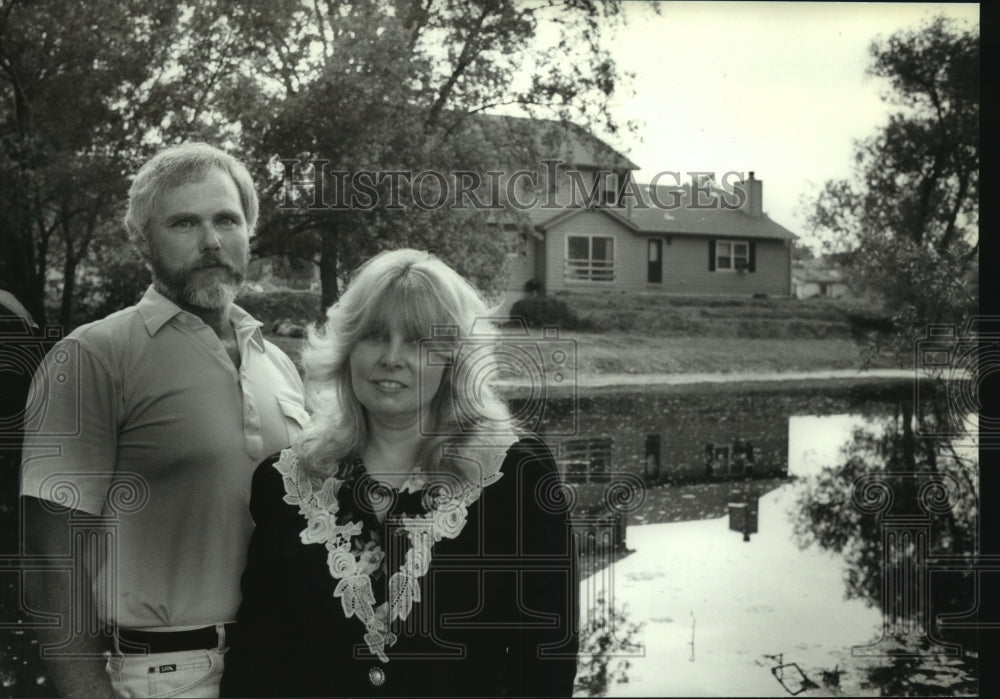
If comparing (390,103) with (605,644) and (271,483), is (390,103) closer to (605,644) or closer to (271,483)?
(271,483)

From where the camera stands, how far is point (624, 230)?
2828 millimetres

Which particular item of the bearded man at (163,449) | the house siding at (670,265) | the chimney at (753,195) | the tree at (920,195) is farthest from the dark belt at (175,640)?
the tree at (920,195)

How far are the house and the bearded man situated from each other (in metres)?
0.80

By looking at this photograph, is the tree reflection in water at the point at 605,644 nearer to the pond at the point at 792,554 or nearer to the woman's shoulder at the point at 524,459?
the pond at the point at 792,554

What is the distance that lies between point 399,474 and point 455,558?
0.69 ft

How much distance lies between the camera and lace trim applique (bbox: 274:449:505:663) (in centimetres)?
193

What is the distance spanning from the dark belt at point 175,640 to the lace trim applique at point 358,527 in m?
0.44

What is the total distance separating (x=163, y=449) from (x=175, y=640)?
0.46m

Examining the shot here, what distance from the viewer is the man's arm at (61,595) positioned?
7.52ft

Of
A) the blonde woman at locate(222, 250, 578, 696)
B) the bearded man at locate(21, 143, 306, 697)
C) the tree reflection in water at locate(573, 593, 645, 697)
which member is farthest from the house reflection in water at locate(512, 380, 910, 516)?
the bearded man at locate(21, 143, 306, 697)

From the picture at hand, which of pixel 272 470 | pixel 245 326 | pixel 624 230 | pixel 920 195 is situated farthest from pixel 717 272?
pixel 272 470

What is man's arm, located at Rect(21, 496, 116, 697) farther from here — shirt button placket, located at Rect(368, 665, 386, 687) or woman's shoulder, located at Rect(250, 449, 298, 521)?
shirt button placket, located at Rect(368, 665, 386, 687)

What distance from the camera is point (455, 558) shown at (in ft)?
6.43

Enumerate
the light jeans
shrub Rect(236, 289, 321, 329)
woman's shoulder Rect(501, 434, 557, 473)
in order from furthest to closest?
1. shrub Rect(236, 289, 321, 329)
2. the light jeans
3. woman's shoulder Rect(501, 434, 557, 473)
